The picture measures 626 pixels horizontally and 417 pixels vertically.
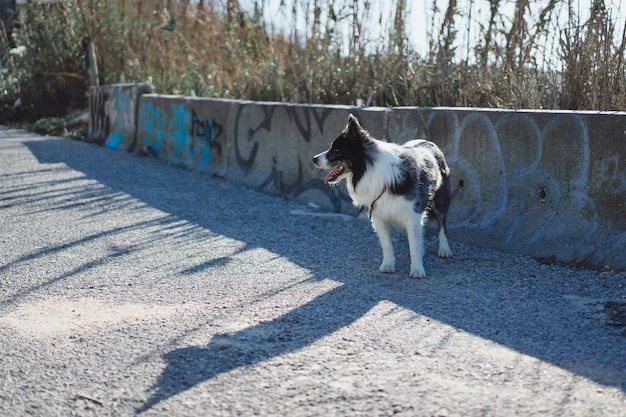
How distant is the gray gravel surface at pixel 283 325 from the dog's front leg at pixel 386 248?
0.12 metres

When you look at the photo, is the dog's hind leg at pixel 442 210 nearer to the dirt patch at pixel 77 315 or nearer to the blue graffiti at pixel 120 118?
the dirt patch at pixel 77 315

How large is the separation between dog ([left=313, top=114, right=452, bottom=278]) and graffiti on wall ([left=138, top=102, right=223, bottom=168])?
18.1 feet

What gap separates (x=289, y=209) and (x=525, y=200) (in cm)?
297

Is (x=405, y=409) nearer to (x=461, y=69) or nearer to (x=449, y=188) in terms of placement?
(x=449, y=188)

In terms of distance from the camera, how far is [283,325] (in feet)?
15.1

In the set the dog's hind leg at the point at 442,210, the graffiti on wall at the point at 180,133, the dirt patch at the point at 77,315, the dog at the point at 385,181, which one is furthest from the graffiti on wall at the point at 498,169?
the dirt patch at the point at 77,315

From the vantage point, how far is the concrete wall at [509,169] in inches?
235

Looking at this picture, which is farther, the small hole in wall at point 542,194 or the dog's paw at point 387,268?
the small hole in wall at point 542,194

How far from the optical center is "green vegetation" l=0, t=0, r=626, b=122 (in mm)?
7480

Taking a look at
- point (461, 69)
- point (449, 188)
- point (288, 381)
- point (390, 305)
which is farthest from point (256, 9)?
point (288, 381)

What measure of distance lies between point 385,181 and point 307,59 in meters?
6.09

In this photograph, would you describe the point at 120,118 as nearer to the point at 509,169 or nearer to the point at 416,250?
the point at 509,169

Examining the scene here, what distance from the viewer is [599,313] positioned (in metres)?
4.83

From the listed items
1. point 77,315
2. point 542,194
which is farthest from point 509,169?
point 77,315
